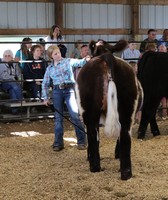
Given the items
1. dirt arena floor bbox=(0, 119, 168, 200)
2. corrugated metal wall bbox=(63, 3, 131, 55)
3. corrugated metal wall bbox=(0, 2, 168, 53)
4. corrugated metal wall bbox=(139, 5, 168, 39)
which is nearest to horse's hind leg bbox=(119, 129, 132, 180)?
dirt arena floor bbox=(0, 119, 168, 200)

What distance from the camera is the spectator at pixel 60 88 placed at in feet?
20.6

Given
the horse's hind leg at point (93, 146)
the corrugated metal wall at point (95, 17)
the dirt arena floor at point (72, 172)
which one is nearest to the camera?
the dirt arena floor at point (72, 172)

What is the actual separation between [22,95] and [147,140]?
2904mm

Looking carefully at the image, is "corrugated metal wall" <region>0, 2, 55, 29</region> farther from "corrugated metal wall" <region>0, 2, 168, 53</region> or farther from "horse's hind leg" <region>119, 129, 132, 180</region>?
"horse's hind leg" <region>119, 129, 132, 180</region>

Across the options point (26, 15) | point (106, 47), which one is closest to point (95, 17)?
point (26, 15)

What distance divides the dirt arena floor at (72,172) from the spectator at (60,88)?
25cm

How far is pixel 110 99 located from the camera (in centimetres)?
454

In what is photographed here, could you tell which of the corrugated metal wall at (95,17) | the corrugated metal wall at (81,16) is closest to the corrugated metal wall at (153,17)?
the corrugated metal wall at (81,16)

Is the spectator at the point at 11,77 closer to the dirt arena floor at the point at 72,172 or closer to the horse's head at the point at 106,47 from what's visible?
the dirt arena floor at the point at 72,172

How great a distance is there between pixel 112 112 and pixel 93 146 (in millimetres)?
601

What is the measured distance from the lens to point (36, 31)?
14656mm

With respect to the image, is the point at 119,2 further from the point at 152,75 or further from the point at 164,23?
the point at 152,75

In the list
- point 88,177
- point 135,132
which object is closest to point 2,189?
point 88,177

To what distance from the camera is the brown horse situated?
459 centimetres
